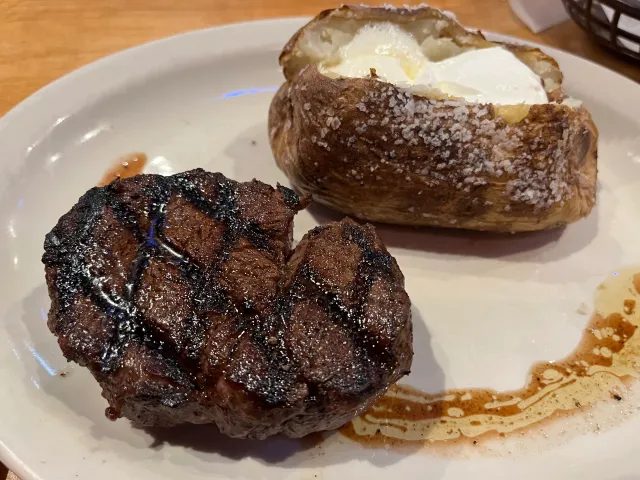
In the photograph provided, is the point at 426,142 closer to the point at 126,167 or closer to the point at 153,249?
the point at 153,249

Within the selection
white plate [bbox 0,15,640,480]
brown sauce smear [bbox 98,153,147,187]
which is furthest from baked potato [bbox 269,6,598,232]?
brown sauce smear [bbox 98,153,147,187]

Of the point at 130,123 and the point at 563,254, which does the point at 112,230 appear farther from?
the point at 563,254

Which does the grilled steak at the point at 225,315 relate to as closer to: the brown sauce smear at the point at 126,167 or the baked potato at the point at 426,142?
the baked potato at the point at 426,142

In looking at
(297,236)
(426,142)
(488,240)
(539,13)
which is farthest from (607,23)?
(297,236)

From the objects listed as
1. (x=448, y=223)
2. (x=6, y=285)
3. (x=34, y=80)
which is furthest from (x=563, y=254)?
(x=34, y=80)

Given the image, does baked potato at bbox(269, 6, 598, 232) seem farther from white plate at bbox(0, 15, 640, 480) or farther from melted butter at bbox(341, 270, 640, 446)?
melted butter at bbox(341, 270, 640, 446)
